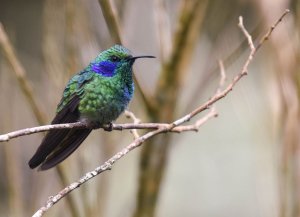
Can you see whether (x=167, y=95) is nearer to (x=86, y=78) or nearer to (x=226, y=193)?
(x=86, y=78)

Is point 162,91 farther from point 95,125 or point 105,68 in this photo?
point 95,125

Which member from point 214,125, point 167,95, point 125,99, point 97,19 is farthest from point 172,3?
point 125,99

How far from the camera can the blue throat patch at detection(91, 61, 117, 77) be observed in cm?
268

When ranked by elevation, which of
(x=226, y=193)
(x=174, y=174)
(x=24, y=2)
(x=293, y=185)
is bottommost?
(x=293, y=185)

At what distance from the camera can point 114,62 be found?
8.93ft

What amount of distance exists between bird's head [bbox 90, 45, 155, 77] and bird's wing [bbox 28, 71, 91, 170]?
0.12 metres

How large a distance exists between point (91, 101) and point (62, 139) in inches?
9.4

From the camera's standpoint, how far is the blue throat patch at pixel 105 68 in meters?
2.68

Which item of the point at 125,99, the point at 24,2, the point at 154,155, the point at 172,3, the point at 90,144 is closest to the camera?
the point at 125,99

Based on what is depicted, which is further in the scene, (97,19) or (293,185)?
(97,19)

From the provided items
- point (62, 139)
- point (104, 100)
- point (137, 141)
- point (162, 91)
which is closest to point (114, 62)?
point (104, 100)

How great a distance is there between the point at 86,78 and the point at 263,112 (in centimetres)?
104

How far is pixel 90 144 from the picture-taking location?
311 cm

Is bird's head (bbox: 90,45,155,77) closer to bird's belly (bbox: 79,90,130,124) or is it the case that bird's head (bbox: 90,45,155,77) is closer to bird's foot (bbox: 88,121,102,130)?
bird's belly (bbox: 79,90,130,124)
